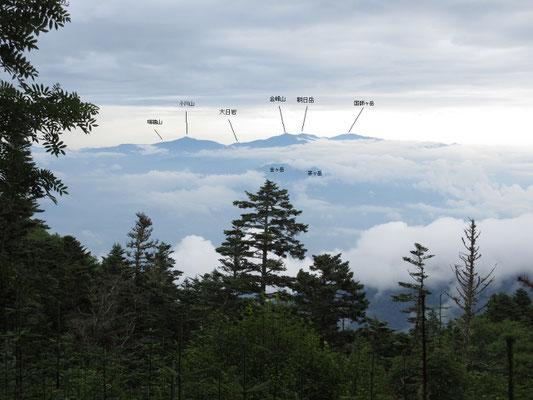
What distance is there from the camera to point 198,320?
43094 mm

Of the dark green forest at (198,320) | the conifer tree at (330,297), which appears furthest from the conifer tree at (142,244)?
the conifer tree at (330,297)

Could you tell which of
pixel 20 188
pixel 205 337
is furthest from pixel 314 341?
pixel 20 188

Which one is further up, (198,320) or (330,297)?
(330,297)

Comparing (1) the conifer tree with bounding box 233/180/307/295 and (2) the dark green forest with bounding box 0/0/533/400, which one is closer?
(2) the dark green forest with bounding box 0/0/533/400

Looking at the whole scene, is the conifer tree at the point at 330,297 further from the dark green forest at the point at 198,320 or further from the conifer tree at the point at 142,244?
the conifer tree at the point at 142,244

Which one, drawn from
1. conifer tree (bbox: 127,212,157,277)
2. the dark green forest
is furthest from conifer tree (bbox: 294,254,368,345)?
conifer tree (bbox: 127,212,157,277)

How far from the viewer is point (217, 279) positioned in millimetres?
50719

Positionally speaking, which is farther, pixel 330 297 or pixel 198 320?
pixel 330 297

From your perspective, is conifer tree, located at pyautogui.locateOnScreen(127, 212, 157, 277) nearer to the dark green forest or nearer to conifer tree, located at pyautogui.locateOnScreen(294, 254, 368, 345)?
the dark green forest

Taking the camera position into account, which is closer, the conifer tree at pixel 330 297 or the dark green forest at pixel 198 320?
the dark green forest at pixel 198 320

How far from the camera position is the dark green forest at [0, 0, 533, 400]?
284 inches

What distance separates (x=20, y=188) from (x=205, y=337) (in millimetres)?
12336

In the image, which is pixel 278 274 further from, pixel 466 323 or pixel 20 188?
pixel 20 188

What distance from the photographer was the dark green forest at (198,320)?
721 cm
